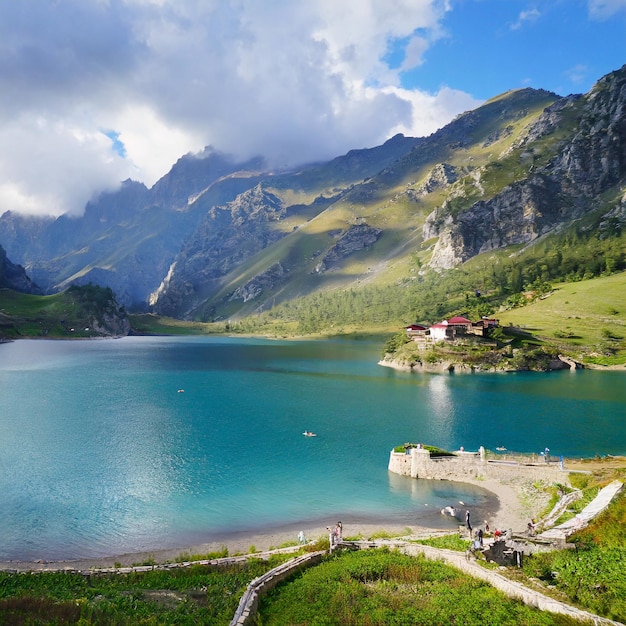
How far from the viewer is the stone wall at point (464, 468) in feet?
179

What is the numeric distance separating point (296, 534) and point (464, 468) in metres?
25.2

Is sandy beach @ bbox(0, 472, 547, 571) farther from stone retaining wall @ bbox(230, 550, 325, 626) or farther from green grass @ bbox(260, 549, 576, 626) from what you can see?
green grass @ bbox(260, 549, 576, 626)

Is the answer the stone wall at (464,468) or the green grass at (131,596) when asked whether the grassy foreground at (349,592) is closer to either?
the green grass at (131,596)

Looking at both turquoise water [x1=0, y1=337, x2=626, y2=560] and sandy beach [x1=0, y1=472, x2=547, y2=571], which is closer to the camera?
sandy beach [x1=0, y1=472, x2=547, y2=571]

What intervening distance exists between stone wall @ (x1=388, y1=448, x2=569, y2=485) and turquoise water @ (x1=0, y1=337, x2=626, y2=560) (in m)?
1.97

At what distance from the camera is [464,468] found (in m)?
56.9

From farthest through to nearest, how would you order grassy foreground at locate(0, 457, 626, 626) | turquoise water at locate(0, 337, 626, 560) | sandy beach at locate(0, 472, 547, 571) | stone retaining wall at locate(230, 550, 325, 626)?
turquoise water at locate(0, 337, 626, 560) < sandy beach at locate(0, 472, 547, 571) < stone retaining wall at locate(230, 550, 325, 626) < grassy foreground at locate(0, 457, 626, 626)

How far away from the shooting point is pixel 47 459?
64.2m

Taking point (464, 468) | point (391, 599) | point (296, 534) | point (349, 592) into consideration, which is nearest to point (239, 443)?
point (296, 534)

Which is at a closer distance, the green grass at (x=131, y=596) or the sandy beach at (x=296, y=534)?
the green grass at (x=131, y=596)

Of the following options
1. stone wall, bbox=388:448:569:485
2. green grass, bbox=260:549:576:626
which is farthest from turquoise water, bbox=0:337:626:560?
green grass, bbox=260:549:576:626

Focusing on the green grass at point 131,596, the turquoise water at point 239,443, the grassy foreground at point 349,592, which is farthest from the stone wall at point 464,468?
the green grass at point 131,596

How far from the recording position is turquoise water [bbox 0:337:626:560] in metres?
46.2

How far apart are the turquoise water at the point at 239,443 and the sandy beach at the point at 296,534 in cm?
149
